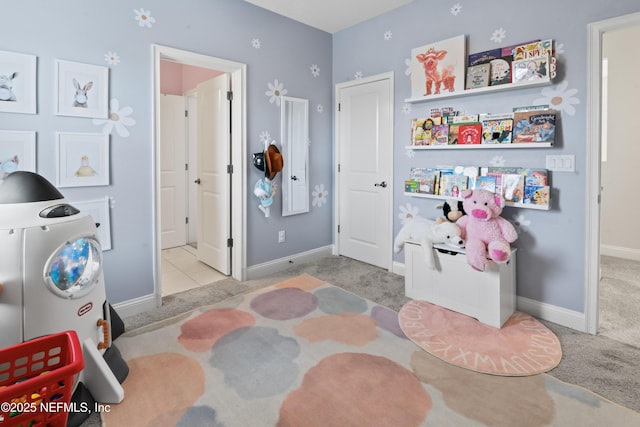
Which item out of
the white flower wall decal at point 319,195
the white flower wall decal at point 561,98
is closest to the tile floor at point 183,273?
the white flower wall decal at point 319,195

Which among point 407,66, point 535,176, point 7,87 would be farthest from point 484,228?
point 7,87

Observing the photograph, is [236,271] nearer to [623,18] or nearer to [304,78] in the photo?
[304,78]

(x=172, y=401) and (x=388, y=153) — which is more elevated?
(x=388, y=153)

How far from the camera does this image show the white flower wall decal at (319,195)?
4074 millimetres

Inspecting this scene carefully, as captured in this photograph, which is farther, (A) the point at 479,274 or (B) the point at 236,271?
(B) the point at 236,271

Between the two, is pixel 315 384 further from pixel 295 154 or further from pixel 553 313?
pixel 295 154

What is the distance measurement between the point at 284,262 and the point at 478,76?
2.51 metres

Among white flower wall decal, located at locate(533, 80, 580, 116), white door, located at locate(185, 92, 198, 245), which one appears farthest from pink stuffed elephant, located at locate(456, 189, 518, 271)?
white door, located at locate(185, 92, 198, 245)

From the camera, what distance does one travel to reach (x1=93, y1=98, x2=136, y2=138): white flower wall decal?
2486 mm

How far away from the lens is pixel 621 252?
4.09m

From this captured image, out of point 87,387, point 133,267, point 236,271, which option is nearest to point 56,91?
point 133,267

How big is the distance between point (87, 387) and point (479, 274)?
7.97 feet

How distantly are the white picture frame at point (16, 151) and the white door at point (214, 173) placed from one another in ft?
5.03

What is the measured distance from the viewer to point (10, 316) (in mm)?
1404
